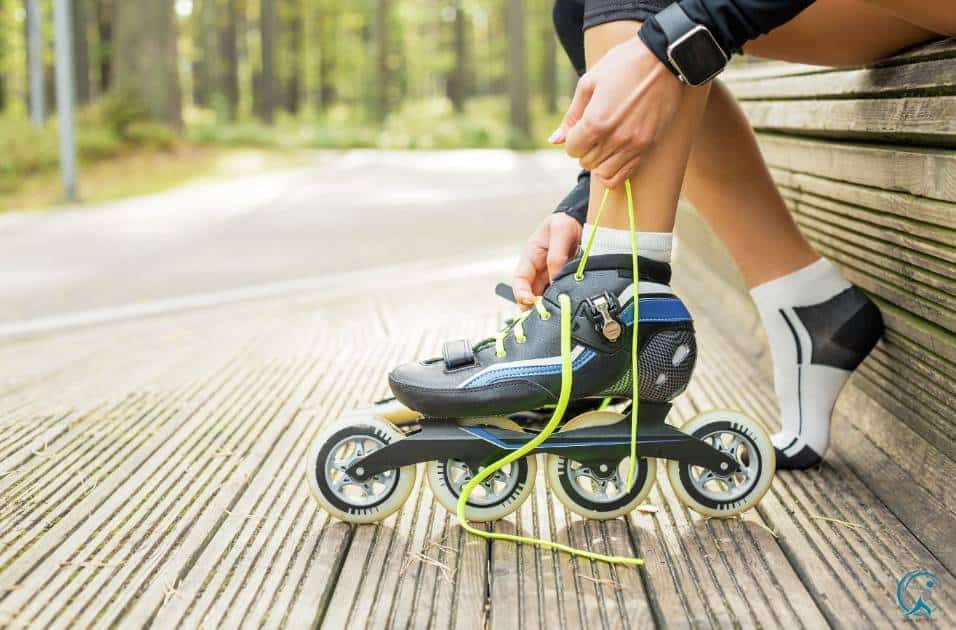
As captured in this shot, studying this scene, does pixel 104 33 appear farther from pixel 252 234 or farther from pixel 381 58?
pixel 252 234

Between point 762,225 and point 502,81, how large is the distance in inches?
1629

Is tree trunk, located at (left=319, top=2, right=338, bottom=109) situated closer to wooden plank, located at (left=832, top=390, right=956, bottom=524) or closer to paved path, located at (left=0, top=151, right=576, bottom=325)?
paved path, located at (left=0, top=151, right=576, bottom=325)

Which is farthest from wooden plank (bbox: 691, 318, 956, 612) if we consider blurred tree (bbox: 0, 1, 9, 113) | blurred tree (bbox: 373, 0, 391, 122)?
blurred tree (bbox: 0, 1, 9, 113)

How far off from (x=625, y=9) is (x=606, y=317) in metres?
0.44

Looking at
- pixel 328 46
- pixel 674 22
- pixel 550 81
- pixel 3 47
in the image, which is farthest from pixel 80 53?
pixel 674 22

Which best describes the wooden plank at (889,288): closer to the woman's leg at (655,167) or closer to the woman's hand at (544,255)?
the woman's leg at (655,167)

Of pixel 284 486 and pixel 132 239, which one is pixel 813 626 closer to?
pixel 284 486

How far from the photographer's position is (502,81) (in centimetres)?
4209

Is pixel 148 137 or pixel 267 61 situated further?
pixel 267 61

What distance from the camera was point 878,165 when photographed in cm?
175

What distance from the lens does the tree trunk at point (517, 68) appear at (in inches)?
704

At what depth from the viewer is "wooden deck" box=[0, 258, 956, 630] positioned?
128cm
